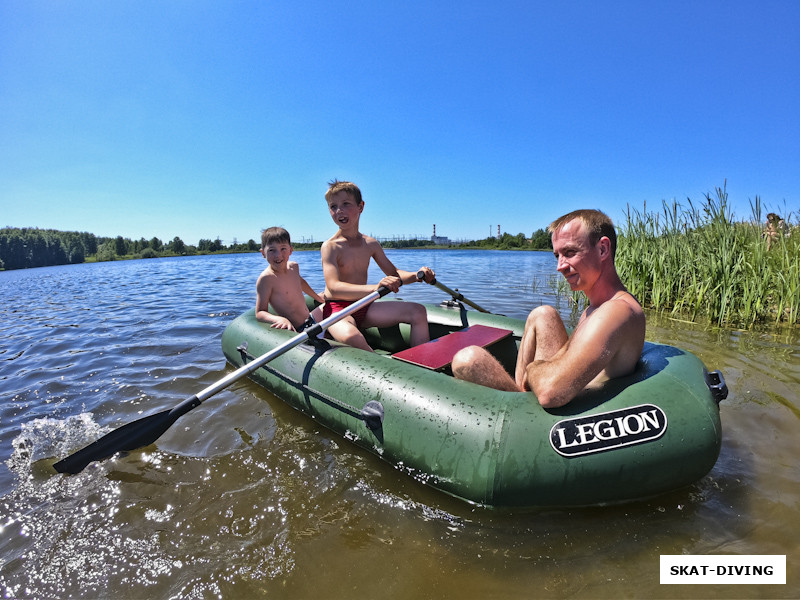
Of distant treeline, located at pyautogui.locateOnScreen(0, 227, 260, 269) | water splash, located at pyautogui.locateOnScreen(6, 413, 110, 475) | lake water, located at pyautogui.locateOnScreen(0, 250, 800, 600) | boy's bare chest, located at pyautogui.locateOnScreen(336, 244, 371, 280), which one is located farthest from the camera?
distant treeline, located at pyautogui.locateOnScreen(0, 227, 260, 269)

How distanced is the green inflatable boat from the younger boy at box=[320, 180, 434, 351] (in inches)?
44.9

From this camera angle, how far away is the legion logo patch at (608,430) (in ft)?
5.53

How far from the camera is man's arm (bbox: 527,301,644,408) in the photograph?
1592 mm

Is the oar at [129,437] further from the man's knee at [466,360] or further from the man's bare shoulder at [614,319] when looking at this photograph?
the man's bare shoulder at [614,319]

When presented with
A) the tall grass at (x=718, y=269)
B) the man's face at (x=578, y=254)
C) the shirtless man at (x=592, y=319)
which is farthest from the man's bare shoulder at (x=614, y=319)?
the tall grass at (x=718, y=269)

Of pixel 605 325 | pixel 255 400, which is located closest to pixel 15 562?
pixel 255 400

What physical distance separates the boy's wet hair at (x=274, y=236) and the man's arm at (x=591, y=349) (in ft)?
9.47

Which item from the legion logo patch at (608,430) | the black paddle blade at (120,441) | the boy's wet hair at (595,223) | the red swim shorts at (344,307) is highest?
the boy's wet hair at (595,223)

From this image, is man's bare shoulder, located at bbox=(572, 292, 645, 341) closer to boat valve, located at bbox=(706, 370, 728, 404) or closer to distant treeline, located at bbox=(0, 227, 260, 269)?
boat valve, located at bbox=(706, 370, 728, 404)

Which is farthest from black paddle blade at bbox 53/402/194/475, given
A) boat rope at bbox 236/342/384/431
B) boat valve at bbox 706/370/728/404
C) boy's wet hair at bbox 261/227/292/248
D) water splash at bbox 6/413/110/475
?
boat valve at bbox 706/370/728/404

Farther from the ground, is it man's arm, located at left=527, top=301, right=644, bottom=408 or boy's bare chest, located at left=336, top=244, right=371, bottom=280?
boy's bare chest, located at left=336, top=244, right=371, bottom=280

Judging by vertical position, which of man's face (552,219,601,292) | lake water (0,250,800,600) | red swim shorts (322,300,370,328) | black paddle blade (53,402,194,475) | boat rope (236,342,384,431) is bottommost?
lake water (0,250,800,600)

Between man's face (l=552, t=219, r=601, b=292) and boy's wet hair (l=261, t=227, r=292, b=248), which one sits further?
boy's wet hair (l=261, t=227, r=292, b=248)

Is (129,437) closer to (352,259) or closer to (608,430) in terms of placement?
(352,259)
